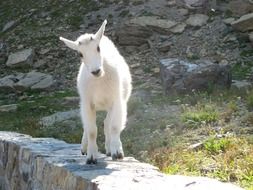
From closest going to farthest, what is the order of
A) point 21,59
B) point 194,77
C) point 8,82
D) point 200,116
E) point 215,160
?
1. point 215,160
2. point 200,116
3. point 194,77
4. point 8,82
5. point 21,59

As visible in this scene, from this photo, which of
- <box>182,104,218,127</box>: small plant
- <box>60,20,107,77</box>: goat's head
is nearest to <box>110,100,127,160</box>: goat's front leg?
<box>60,20,107,77</box>: goat's head

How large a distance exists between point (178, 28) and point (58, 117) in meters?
9.10

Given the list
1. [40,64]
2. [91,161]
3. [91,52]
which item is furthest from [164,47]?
[91,52]

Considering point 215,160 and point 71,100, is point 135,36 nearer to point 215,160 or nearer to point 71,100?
point 71,100

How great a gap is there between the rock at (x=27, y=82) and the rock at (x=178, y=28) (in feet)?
17.4

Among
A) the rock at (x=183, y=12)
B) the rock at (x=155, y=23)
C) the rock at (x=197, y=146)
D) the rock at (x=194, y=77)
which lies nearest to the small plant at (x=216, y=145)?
the rock at (x=197, y=146)

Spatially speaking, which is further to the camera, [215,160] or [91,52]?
[215,160]

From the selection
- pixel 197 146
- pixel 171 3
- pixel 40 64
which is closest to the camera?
pixel 197 146

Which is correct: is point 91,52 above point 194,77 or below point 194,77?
above

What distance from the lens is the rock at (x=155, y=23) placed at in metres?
24.2

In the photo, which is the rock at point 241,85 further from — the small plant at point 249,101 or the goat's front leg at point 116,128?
the goat's front leg at point 116,128

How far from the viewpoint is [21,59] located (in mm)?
24641

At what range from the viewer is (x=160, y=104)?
16.1 meters

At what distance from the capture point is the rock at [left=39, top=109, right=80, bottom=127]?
637 inches
